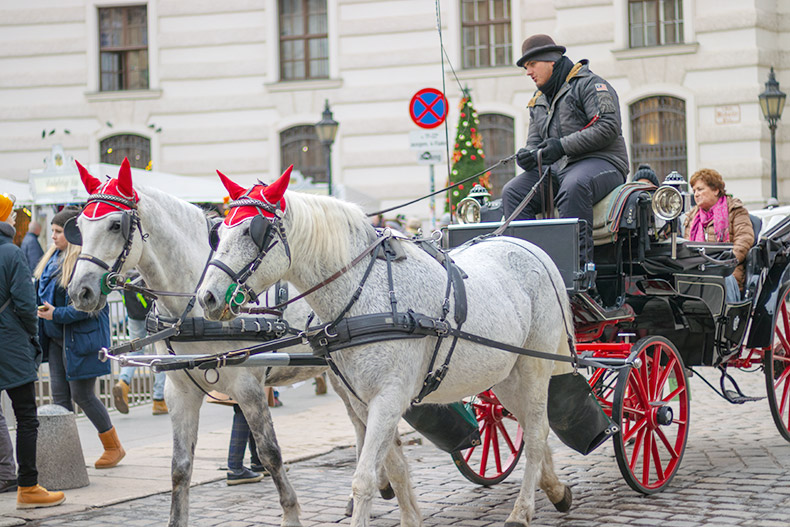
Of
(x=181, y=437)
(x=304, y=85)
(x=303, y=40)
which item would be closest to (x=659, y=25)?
(x=304, y=85)

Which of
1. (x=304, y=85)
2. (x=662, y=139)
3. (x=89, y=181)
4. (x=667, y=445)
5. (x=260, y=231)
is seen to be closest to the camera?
(x=260, y=231)

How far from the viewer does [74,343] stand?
767 cm

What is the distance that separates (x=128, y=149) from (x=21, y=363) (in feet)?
57.4

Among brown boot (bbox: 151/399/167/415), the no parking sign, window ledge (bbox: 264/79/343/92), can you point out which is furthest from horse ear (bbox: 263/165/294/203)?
window ledge (bbox: 264/79/343/92)

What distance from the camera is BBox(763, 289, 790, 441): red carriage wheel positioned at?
723 cm

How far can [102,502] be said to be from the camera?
6.52 meters

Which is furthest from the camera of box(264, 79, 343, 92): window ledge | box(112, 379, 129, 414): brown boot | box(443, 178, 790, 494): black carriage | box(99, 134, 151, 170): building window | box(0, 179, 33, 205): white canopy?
box(99, 134, 151, 170): building window

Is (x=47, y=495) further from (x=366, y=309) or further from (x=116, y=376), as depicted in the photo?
(x=116, y=376)

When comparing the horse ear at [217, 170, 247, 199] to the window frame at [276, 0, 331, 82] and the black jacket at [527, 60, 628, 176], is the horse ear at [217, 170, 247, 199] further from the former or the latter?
the window frame at [276, 0, 331, 82]

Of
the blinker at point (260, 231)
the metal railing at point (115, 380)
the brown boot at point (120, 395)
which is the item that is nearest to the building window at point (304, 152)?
the metal railing at point (115, 380)

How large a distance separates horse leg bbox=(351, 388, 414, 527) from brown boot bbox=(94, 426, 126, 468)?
12.6 ft

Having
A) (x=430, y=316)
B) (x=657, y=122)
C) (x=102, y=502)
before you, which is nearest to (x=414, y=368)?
(x=430, y=316)

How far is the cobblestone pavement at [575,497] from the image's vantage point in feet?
18.7

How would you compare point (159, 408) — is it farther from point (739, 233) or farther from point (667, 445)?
point (739, 233)
